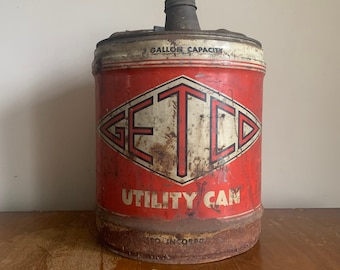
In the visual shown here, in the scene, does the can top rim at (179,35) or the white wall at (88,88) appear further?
the white wall at (88,88)

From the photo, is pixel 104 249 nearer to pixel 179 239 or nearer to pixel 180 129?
pixel 179 239

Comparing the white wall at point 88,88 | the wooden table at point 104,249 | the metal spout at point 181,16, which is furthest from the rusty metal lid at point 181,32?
the wooden table at point 104,249

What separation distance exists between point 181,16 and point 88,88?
1.33 ft

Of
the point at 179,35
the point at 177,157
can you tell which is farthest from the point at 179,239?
the point at 179,35

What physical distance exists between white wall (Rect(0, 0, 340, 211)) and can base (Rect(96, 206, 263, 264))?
0.38m

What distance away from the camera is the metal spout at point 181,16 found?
30.8 inches

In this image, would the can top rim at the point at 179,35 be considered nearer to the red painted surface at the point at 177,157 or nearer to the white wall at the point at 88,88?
the red painted surface at the point at 177,157

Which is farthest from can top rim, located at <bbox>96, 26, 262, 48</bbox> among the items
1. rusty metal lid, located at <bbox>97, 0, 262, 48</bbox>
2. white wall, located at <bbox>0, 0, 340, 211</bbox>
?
white wall, located at <bbox>0, 0, 340, 211</bbox>

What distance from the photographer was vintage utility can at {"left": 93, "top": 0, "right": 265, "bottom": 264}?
2.30 feet

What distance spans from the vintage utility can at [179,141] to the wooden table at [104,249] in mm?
44

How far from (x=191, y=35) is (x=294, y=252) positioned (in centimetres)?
46

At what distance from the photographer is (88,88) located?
1.08 metres

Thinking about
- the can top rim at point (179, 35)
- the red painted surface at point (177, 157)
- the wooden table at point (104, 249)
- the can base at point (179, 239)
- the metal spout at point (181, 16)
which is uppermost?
the metal spout at point (181, 16)

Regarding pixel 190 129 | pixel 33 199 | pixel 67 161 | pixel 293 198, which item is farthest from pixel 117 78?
pixel 293 198
